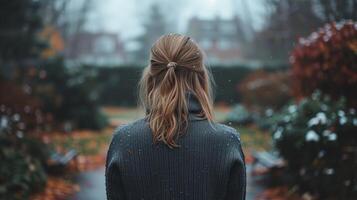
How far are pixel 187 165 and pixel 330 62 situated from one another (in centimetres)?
551

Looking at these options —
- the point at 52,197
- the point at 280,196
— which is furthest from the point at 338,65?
the point at 52,197

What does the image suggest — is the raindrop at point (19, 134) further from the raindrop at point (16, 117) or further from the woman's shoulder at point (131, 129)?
the woman's shoulder at point (131, 129)

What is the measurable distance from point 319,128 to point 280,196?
1.49 metres

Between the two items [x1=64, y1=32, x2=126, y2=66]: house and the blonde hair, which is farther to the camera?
[x1=64, y1=32, x2=126, y2=66]: house

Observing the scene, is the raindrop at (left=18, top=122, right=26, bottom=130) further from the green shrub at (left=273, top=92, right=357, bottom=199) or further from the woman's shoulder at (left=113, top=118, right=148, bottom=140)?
the woman's shoulder at (left=113, top=118, right=148, bottom=140)

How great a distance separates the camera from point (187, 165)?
8.84 feet

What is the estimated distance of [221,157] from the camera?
8.83 ft

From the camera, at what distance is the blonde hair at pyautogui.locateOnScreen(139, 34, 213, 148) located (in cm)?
269

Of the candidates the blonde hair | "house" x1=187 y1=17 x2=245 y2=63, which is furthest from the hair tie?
"house" x1=187 y1=17 x2=245 y2=63

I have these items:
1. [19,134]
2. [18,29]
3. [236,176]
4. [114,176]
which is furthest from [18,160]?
[18,29]

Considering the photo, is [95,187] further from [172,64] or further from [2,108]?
[172,64]

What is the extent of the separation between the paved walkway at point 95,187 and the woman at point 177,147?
20.3 ft

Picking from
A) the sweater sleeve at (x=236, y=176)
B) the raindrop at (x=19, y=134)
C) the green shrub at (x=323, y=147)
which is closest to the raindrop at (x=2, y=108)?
the raindrop at (x=19, y=134)

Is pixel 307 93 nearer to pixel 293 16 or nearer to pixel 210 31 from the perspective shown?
pixel 293 16
